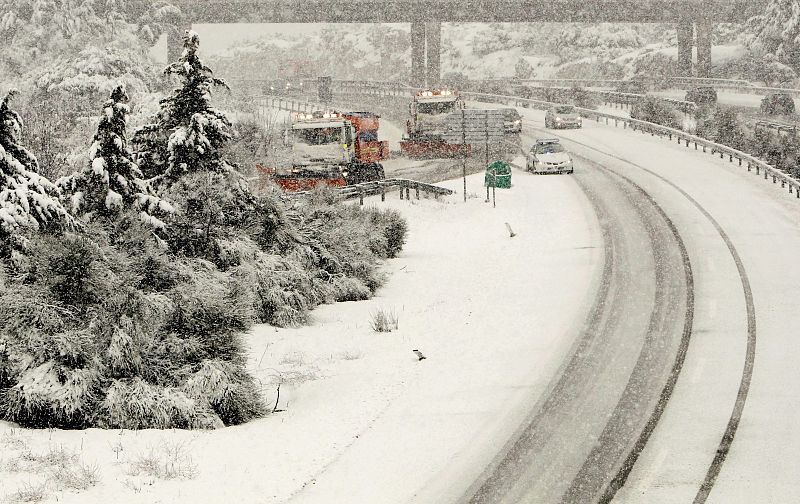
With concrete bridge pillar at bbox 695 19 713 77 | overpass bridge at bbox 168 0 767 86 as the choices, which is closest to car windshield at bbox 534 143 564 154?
overpass bridge at bbox 168 0 767 86

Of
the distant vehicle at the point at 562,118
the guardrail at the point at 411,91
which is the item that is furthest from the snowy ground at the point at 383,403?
the guardrail at the point at 411,91

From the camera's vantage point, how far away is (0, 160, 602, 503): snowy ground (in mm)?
13953

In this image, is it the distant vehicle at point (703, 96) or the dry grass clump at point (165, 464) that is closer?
the dry grass clump at point (165, 464)

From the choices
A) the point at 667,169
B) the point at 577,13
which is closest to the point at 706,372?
the point at 667,169

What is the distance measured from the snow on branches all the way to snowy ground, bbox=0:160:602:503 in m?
4.09

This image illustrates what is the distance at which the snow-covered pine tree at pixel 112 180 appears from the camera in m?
20.4

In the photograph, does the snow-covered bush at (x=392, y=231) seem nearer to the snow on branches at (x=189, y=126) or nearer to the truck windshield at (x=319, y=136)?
the snow on branches at (x=189, y=126)

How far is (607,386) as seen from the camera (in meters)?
18.9

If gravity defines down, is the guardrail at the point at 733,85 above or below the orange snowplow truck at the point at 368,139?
above

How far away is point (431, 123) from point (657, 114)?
1816 cm

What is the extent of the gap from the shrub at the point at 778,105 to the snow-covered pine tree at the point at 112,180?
207 feet

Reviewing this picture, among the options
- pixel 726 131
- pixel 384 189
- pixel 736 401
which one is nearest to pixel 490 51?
pixel 726 131

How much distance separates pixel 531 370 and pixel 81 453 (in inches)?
345

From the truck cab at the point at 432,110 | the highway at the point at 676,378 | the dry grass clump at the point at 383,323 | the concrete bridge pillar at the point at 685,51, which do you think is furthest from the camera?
the concrete bridge pillar at the point at 685,51
